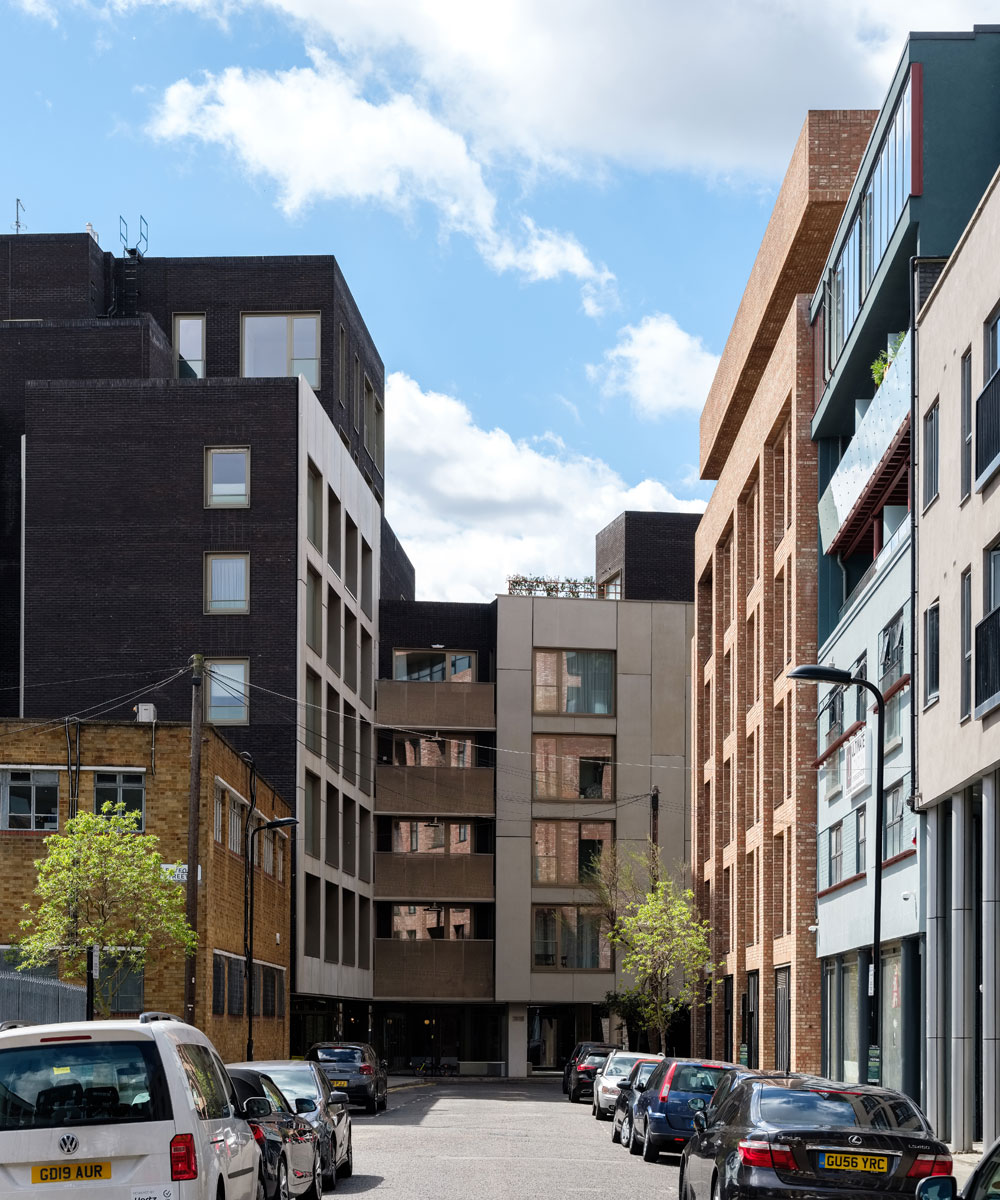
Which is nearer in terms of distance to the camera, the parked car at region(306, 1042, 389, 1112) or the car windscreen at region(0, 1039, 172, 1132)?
the car windscreen at region(0, 1039, 172, 1132)

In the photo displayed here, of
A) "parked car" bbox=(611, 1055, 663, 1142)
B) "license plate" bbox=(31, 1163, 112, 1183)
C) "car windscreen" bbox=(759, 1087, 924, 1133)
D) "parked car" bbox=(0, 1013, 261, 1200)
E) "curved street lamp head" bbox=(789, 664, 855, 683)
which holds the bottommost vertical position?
"parked car" bbox=(611, 1055, 663, 1142)

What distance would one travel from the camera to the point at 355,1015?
239 feet

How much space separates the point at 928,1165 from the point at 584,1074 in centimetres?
3874

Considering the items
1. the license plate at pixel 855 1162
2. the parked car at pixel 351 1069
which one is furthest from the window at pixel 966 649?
the parked car at pixel 351 1069

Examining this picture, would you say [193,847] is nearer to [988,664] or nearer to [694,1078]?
[694,1078]

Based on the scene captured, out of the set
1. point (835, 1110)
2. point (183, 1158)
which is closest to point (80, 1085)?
point (183, 1158)

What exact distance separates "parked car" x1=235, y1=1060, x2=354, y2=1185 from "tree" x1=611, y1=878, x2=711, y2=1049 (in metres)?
37.2

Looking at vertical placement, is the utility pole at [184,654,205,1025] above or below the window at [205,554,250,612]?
below

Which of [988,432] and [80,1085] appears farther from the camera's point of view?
[988,432]

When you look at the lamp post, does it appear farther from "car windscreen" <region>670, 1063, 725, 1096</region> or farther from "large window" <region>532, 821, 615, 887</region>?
"large window" <region>532, 821, 615, 887</region>

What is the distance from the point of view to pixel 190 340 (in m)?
65.4

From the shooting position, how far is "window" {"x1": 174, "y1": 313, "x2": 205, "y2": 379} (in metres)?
65.3

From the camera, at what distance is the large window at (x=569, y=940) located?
72.7 metres

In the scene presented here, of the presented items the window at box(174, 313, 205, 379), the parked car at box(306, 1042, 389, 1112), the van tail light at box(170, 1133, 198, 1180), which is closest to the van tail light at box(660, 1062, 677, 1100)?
the parked car at box(306, 1042, 389, 1112)
